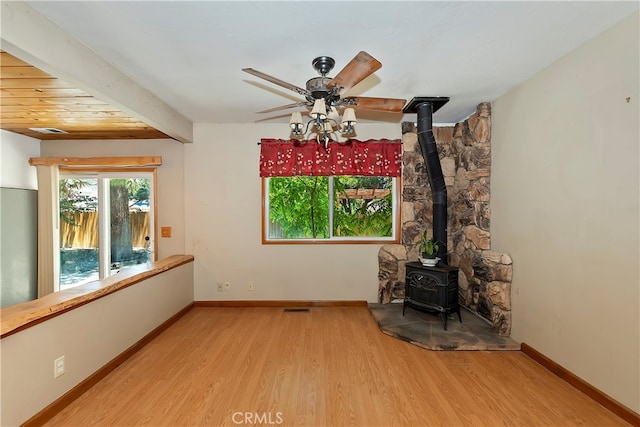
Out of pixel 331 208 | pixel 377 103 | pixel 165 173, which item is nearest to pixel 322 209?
pixel 331 208

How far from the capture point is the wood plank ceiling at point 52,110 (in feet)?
6.68

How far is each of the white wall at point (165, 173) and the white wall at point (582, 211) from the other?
13.1ft

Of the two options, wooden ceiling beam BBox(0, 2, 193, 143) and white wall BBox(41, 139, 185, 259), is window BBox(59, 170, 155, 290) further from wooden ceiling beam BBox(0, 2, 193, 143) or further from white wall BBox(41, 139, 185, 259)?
wooden ceiling beam BBox(0, 2, 193, 143)

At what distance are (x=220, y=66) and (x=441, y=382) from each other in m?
3.08

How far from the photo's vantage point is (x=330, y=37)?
1.94 metres

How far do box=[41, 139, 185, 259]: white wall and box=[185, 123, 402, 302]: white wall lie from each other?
0.39 feet

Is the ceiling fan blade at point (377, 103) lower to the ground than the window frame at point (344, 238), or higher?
higher

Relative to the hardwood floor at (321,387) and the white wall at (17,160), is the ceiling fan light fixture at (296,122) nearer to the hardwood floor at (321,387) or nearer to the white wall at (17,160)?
the hardwood floor at (321,387)

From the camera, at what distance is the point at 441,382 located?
7.40 feet

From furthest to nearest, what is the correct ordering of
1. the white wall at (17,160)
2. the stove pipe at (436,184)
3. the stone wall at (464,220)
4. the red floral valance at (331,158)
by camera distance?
the red floral valance at (331,158) → the white wall at (17,160) → the stove pipe at (436,184) → the stone wall at (464,220)

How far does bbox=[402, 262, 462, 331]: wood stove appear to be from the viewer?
307 centimetres

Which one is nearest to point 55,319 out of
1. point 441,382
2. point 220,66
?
point 220,66

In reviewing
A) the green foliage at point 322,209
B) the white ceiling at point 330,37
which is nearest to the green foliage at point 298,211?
the green foliage at point 322,209

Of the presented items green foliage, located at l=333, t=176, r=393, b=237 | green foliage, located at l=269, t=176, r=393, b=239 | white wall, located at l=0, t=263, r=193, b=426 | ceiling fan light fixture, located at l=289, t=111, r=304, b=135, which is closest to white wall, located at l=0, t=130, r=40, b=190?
white wall, located at l=0, t=263, r=193, b=426
